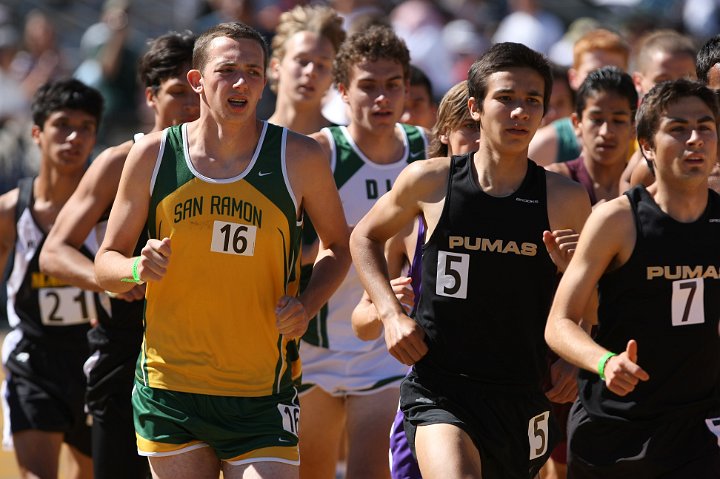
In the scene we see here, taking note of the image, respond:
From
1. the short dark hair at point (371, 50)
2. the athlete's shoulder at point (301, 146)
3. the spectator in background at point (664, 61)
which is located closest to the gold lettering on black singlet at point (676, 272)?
the athlete's shoulder at point (301, 146)

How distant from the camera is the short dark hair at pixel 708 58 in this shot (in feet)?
19.4

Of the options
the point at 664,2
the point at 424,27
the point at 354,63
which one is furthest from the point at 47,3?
the point at 354,63

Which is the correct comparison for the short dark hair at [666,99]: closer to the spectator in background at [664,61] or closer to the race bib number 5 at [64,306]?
the spectator in background at [664,61]

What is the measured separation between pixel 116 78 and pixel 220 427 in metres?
10.6

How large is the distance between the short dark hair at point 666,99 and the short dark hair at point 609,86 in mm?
1817

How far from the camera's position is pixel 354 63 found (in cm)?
704

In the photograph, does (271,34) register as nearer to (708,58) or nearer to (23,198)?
(23,198)

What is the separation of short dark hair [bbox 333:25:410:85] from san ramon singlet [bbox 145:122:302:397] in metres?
1.86

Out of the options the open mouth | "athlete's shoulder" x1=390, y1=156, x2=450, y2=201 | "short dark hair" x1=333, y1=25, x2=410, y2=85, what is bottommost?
"athlete's shoulder" x1=390, y1=156, x2=450, y2=201

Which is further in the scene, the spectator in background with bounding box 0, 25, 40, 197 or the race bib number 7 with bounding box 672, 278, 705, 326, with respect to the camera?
the spectator in background with bounding box 0, 25, 40, 197

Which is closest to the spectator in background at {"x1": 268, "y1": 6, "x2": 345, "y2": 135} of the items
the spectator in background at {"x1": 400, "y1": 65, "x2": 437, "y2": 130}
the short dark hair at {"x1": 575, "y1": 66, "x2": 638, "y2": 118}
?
the spectator in background at {"x1": 400, "y1": 65, "x2": 437, "y2": 130}

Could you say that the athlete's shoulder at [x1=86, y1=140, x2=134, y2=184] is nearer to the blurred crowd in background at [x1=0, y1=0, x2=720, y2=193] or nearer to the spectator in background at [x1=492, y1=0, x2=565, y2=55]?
the blurred crowd in background at [x1=0, y1=0, x2=720, y2=193]

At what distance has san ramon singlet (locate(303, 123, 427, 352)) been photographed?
273 inches

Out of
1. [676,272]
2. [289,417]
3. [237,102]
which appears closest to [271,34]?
[237,102]
